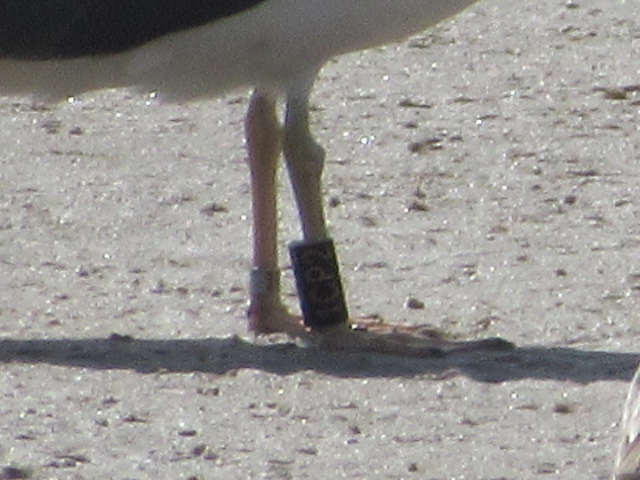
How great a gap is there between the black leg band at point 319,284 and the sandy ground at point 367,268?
15 centimetres

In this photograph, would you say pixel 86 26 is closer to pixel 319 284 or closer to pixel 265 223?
pixel 265 223

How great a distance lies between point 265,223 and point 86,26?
840 mm

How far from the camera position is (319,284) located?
23.1ft

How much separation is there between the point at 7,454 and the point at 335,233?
239 cm

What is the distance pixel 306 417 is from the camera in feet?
20.5

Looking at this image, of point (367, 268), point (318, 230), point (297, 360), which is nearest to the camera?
point (297, 360)

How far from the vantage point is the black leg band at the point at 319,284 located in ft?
23.1

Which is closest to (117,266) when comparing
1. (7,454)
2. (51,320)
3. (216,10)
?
(51,320)

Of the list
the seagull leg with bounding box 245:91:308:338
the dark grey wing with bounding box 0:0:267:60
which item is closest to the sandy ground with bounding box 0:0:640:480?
the seagull leg with bounding box 245:91:308:338

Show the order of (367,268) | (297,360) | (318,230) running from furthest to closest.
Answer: (367,268)
(318,230)
(297,360)

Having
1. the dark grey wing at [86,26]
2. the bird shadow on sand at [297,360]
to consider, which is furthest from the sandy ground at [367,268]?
Result: the dark grey wing at [86,26]

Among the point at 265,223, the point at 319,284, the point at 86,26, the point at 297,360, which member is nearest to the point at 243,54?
the point at 86,26

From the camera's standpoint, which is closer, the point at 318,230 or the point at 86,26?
the point at 86,26

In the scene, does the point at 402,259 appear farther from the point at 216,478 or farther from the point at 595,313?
the point at 216,478
